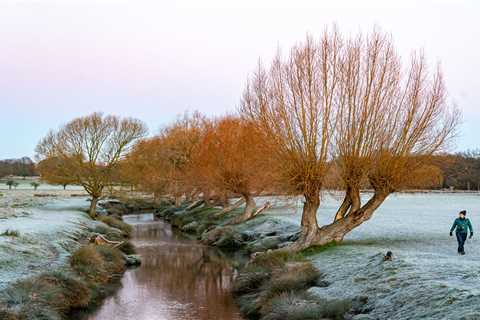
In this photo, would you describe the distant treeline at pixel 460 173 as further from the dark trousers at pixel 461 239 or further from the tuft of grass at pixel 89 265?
the tuft of grass at pixel 89 265

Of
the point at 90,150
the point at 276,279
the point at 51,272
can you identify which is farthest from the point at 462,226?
the point at 90,150

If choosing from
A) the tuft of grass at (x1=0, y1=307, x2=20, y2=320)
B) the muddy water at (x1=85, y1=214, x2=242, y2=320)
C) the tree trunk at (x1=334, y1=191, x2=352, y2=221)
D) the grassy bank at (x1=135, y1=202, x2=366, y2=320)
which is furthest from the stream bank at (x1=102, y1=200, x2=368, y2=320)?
the tuft of grass at (x1=0, y1=307, x2=20, y2=320)

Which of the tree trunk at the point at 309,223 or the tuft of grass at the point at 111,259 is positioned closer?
the tuft of grass at the point at 111,259

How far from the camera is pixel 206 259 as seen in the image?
96.4ft

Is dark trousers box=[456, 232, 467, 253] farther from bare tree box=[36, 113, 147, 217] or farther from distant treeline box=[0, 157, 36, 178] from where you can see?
distant treeline box=[0, 157, 36, 178]

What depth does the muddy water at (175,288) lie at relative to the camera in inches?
668

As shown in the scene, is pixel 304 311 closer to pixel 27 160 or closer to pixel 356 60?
pixel 356 60

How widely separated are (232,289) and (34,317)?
28.0ft

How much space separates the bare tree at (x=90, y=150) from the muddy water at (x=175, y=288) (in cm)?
1781

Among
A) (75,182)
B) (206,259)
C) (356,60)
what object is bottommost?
(206,259)

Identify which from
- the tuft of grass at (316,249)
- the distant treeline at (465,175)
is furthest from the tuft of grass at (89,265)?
the distant treeline at (465,175)

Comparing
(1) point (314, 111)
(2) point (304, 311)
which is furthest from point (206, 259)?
(2) point (304, 311)

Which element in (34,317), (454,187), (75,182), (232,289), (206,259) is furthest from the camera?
(454,187)

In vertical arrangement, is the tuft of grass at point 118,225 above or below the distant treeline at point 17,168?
below
